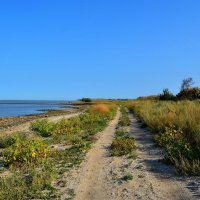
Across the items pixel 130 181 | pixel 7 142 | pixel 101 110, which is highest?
pixel 101 110

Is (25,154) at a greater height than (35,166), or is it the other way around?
(25,154)

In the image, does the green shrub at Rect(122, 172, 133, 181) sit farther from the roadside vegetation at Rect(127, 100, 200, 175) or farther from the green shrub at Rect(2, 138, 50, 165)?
the green shrub at Rect(2, 138, 50, 165)

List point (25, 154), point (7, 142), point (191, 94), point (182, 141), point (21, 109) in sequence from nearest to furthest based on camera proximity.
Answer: point (25, 154) → point (182, 141) → point (7, 142) → point (191, 94) → point (21, 109)

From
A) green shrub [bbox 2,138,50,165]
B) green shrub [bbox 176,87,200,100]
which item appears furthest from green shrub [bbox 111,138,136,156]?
green shrub [bbox 176,87,200,100]

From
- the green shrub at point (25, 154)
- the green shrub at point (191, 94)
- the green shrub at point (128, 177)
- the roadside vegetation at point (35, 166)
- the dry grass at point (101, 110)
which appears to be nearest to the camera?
the roadside vegetation at point (35, 166)

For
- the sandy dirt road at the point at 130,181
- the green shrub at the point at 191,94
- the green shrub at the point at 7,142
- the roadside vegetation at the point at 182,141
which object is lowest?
the sandy dirt road at the point at 130,181

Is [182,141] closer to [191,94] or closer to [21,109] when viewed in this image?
[191,94]

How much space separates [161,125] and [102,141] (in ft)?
11.3

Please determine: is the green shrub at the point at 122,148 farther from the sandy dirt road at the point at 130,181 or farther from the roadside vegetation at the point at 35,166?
the roadside vegetation at the point at 35,166

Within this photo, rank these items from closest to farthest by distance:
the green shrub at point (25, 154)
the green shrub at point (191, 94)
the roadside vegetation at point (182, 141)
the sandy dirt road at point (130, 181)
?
1. the sandy dirt road at point (130, 181)
2. the roadside vegetation at point (182, 141)
3. the green shrub at point (25, 154)
4. the green shrub at point (191, 94)

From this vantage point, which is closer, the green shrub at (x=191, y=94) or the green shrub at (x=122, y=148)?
the green shrub at (x=122, y=148)

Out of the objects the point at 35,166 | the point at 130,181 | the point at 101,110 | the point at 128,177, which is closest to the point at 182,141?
the point at 128,177

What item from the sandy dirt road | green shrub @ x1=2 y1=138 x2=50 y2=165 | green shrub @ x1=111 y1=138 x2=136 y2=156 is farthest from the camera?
green shrub @ x1=111 y1=138 x2=136 y2=156

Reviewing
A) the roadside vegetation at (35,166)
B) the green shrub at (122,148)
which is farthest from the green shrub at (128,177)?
the green shrub at (122,148)
